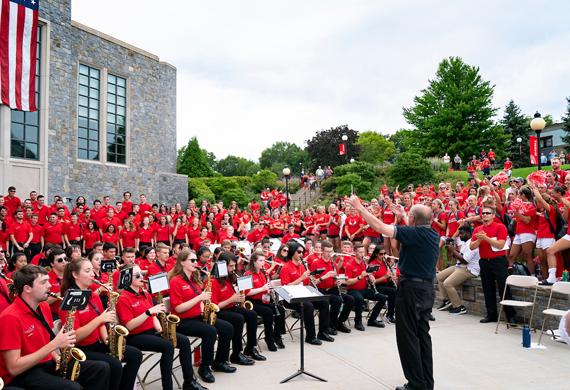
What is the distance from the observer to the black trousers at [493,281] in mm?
8938

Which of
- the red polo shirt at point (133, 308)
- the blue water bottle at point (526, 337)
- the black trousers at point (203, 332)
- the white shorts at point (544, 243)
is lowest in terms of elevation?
the blue water bottle at point (526, 337)

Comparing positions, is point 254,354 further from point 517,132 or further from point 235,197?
point 517,132

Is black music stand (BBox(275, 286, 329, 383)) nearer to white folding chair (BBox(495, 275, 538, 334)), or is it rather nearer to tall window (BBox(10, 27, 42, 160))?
white folding chair (BBox(495, 275, 538, 334))

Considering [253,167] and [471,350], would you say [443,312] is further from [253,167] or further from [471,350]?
[253,167]

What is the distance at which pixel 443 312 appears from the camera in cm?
1028

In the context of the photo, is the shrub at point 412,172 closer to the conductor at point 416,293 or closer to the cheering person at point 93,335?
the conductor at point 416,293

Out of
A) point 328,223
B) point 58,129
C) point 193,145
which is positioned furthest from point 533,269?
point 193,145

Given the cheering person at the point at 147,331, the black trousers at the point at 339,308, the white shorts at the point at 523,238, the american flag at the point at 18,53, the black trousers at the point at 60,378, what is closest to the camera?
the black trousers at the point at 60,378

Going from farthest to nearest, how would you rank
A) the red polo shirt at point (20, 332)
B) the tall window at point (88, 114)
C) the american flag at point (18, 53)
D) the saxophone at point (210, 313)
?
the tall window at point (88, 114) < the american flag at point (18, 53) < the saxophone at point (210, 313) < the red polo shirt at point (20, 332)

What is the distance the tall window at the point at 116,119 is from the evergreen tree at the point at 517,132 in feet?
125

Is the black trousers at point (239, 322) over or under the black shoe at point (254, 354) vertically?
over

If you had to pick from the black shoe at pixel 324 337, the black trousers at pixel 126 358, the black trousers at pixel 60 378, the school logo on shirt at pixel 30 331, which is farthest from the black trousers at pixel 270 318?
the school logo on shirt at pixel 30 331

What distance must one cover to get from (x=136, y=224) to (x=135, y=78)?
47.2 feet

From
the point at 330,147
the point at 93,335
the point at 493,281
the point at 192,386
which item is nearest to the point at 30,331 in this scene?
the point at 93,335
